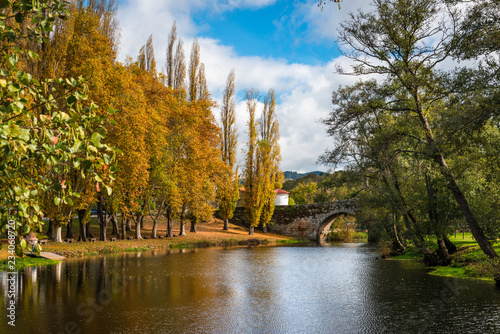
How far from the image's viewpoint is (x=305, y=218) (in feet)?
156

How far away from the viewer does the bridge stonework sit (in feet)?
150

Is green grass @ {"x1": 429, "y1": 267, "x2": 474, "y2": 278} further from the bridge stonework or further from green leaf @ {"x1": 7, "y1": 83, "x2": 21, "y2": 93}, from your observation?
the bridge stonework

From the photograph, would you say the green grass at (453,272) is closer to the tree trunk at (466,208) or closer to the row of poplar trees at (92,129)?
the tree trunk at (466,208)

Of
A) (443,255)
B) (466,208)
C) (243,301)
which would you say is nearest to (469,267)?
(443,255)

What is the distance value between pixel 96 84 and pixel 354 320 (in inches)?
662

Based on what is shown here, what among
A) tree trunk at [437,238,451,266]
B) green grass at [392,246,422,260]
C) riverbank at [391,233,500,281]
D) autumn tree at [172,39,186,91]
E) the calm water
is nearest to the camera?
the calm water

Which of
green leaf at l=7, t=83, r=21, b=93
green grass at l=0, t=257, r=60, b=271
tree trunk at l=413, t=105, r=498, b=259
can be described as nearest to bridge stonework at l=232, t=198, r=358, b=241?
tree trunk at l=413, t=105, r=498, b=259

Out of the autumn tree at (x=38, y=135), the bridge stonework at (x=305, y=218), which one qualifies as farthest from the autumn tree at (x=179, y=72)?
the autumn tree at (x=38, y=135)

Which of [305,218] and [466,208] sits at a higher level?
[466,208]

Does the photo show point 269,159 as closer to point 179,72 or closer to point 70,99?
point 179,72

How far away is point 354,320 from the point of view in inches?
348

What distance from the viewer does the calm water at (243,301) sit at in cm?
818

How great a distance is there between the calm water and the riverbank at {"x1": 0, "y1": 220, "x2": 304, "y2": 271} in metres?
2.38

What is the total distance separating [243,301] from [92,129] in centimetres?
615
